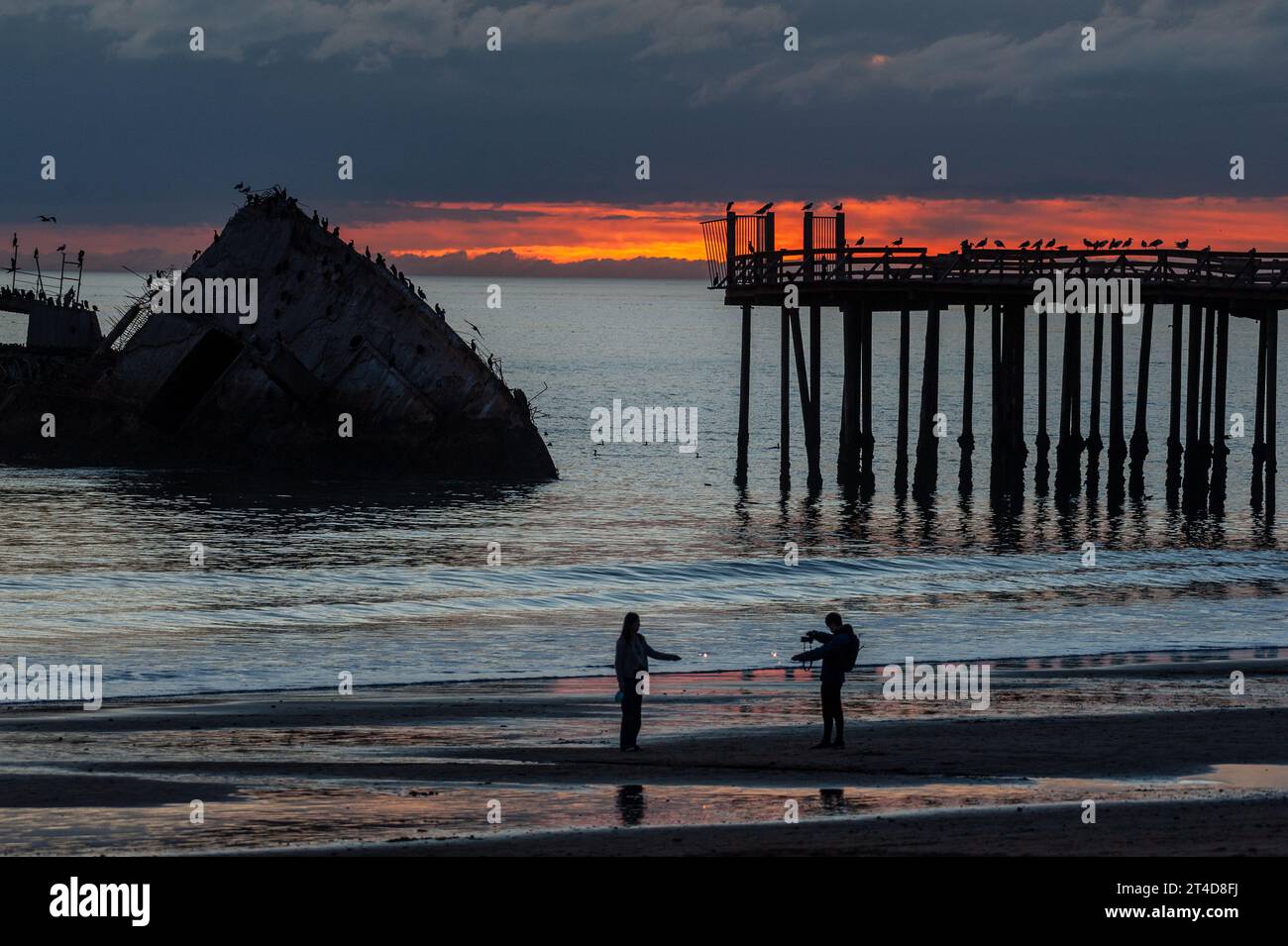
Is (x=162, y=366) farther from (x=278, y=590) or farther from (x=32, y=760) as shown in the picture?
(x=32, y=760)

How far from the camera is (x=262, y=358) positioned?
44.8 meters

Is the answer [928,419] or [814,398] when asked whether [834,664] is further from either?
[814,398]

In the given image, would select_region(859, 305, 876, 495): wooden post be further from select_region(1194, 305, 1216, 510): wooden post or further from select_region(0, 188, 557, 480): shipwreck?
select_region(0, 188, 557, 480): shipwreck

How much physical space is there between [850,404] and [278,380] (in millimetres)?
16390

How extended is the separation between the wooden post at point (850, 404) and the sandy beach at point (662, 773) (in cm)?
2182

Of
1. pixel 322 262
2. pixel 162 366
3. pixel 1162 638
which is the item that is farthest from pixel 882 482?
pixel 1162 638

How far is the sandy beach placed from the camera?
40.0ft

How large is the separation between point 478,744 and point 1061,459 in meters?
31.6

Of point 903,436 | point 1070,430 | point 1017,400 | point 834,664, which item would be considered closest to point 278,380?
point 903,436

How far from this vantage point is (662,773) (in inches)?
579

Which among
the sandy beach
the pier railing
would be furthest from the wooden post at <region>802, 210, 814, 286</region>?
the sandy beach

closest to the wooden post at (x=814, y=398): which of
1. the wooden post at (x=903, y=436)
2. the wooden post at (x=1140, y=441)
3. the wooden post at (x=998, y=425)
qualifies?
the wooden post at (x=903, y=436)

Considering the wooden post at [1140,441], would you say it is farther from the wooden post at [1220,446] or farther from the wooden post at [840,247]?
the wooden post at [840,247]
